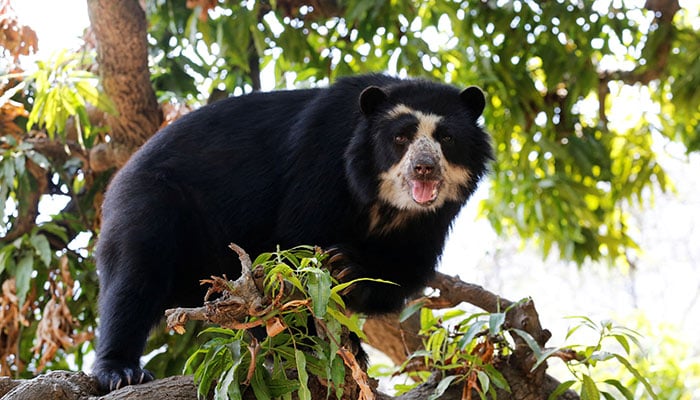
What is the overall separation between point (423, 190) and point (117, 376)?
4.73 feet

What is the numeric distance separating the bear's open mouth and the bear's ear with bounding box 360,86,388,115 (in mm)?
426

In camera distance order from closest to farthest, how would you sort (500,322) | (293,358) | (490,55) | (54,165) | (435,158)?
(293,358), (500,322), (435,158), (54,165), (490,55)

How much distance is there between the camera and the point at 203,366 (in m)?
2.92

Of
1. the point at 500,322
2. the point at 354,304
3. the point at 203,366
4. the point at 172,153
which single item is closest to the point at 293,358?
the point at 203,366

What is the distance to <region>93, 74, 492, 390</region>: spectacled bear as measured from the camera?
12.8 feet

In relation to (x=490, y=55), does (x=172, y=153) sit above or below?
below

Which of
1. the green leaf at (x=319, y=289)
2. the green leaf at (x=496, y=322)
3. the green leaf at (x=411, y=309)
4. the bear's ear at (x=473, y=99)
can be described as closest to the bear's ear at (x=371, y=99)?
the bear's ear at (x=473, y=99)

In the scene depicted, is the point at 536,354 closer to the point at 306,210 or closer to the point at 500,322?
the point at 500,322

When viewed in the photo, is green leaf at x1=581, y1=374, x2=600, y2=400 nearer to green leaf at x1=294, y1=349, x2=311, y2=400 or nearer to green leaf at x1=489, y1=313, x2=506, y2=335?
green leaf at x1=489, y1=313, x2=506, y2=335

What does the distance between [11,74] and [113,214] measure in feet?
5.65

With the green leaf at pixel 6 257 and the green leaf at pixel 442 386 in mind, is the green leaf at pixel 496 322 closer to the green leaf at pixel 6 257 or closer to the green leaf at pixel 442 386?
the green leaf at pixel 442 386

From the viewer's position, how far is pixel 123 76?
5078mm

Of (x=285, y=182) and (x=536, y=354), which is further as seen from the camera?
(x=285, y=182)

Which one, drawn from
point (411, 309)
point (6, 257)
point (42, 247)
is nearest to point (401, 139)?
point (411, 309)
